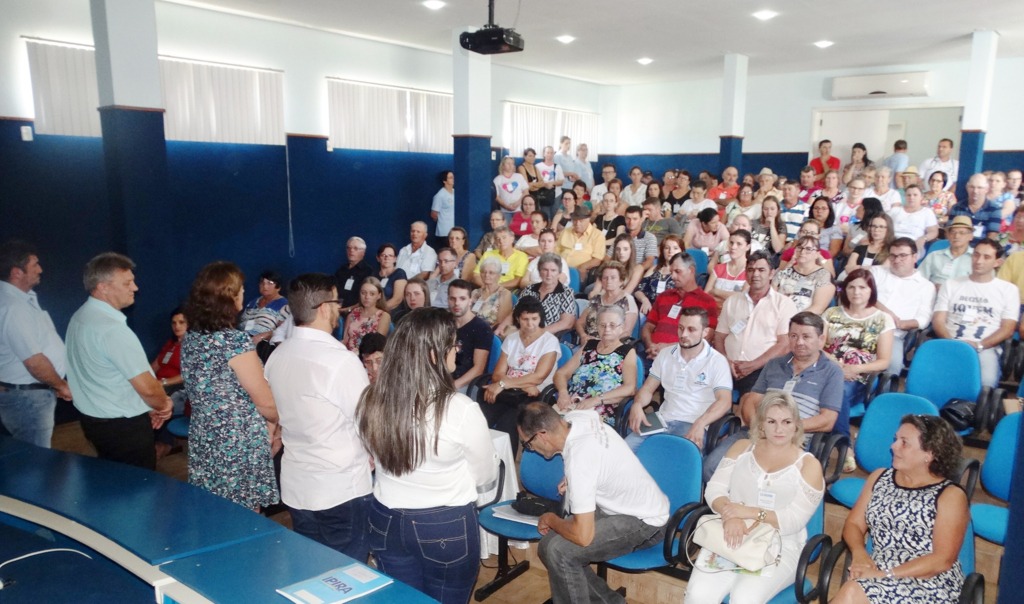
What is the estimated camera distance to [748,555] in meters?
2.41

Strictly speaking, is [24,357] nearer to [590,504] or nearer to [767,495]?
[590,504]

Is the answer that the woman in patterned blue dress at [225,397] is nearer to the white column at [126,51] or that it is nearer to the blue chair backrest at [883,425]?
the blue chair backrest at [883,425]

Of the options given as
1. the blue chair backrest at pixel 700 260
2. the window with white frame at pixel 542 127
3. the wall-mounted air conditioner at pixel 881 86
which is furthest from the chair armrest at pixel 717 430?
the wall-mounted air conditioner at pixel 881 86

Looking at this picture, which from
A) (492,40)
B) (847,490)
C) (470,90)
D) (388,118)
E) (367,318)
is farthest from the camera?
(388,118)

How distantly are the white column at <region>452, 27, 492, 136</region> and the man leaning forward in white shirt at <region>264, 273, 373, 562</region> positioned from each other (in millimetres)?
5786

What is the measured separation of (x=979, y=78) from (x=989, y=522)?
6988mm

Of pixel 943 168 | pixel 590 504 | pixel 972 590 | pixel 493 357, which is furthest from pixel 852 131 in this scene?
pixel 590 504

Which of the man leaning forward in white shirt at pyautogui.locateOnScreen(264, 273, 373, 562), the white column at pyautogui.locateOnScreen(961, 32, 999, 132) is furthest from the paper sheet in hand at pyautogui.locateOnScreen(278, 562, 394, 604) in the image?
the white column at pyautogui.locateOnScreen(961, 32, 999, 132)

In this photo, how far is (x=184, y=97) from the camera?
671 cm

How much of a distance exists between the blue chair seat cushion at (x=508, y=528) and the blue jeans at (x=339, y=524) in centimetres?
63

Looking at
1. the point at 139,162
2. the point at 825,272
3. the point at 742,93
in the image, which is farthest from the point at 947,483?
the point at 742,93

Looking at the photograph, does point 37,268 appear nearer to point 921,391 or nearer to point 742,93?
point 921,391

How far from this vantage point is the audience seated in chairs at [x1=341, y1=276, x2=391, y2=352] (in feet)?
15.8

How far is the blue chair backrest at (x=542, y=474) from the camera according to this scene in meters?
3.25
